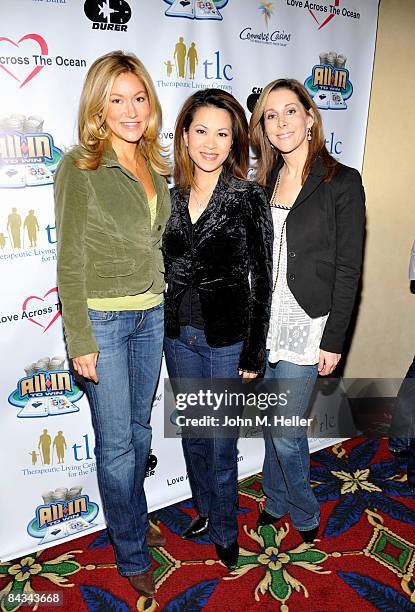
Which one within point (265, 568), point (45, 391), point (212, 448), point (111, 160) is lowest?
point (265, 568)

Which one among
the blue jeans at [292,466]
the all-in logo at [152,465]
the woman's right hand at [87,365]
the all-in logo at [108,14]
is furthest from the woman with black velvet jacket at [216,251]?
the all-in logo at [152,465]

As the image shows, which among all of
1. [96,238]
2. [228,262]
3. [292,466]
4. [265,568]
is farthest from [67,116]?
[265,568]

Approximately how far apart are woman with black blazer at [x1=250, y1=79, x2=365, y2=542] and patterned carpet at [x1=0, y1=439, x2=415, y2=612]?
577 millimetres

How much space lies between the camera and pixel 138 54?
8.50 feet

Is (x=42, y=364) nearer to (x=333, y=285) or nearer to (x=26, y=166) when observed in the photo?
(x=26, y=166)

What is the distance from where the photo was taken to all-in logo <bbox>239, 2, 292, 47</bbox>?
2.87 m

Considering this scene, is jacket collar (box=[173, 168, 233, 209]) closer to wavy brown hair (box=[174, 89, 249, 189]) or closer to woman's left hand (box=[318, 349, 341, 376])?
wavy brown hair (box=[174, 89, 249, 189])

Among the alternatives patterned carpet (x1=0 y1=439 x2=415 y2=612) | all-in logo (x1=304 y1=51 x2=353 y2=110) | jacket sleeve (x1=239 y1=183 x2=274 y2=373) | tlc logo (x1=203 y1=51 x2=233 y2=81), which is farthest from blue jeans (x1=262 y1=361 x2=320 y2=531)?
all-in logo (x1=304 y1=51 x2=353 y2=110)

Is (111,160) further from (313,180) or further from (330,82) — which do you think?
(330,82)

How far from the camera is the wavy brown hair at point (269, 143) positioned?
2344 millimetres

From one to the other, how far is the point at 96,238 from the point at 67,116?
0.68m

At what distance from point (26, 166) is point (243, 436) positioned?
198cm

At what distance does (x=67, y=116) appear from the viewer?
8.10 feet

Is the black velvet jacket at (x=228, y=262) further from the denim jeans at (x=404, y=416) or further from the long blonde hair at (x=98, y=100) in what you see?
the denim jeans at (x=404, y=416)
